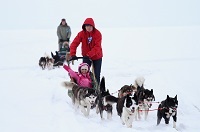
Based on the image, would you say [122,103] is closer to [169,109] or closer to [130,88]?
[169,109]

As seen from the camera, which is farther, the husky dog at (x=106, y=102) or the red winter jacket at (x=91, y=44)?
the red winter jacket at (x=91, y=44)

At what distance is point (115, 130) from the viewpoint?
169 inches

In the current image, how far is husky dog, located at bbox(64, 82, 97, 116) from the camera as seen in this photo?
194 inches

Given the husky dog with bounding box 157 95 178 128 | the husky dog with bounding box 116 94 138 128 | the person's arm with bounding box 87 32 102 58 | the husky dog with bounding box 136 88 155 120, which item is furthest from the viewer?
the person's arm with bounding box 87 32 102 58

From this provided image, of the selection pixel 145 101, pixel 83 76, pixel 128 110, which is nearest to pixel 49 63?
pixel 83 76

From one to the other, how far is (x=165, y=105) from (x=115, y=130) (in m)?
0.93

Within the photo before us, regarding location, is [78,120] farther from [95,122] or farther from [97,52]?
[97,52]

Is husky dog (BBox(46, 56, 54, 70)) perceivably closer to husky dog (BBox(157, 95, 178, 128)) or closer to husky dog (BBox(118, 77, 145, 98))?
husky dog (BBox(118, 77, 145, 98))

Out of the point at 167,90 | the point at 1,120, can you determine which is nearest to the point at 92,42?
the point at 1,120

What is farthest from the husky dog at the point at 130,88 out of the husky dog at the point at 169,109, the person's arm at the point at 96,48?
the husky dog at the point at 169,109

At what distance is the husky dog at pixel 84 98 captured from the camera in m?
4.92

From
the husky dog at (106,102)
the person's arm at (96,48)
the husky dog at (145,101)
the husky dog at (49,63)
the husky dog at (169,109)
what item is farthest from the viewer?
the husky dog at (49,63)

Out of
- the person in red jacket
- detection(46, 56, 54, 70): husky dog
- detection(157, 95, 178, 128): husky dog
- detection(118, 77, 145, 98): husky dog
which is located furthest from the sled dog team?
detection(46, 56, 54, 70): husky dog

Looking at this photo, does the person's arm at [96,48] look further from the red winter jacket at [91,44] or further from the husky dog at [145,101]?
the husky dog at [145,101]
